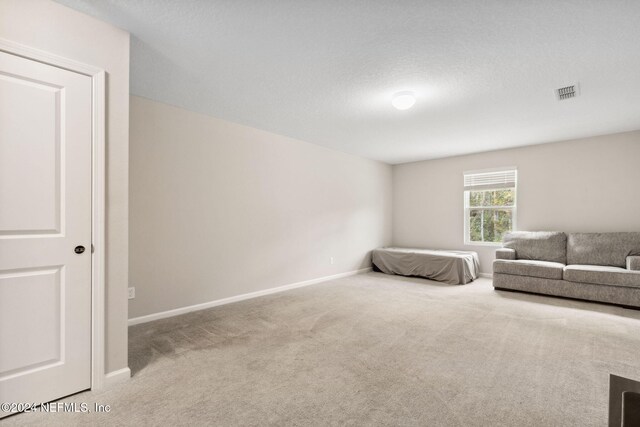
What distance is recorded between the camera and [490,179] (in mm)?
5676

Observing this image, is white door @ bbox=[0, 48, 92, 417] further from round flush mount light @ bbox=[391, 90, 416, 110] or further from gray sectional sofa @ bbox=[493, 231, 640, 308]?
gray sectional sofa @ bbox=[493, 231, 640, 308]

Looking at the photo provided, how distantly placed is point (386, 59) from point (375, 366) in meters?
2.46

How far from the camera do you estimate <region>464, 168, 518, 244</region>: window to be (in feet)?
18.0

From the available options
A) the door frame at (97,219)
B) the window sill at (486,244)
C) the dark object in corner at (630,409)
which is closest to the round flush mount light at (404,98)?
the door frame at (97,219)

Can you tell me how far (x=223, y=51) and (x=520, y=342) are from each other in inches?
141

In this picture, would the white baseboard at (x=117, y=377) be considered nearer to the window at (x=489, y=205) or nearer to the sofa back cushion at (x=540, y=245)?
the sofa back cushion at (x=540, y=245)

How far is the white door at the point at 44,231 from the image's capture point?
5.55 ft

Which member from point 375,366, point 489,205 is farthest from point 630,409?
point 489,205

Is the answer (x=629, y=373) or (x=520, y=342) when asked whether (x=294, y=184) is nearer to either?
(x=520, y=342)

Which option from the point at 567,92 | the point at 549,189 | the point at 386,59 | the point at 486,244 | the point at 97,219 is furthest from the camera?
the point at 486,244

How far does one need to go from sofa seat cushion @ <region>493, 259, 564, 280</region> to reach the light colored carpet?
1.75 feet

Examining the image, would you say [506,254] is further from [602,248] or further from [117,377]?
[117,377]

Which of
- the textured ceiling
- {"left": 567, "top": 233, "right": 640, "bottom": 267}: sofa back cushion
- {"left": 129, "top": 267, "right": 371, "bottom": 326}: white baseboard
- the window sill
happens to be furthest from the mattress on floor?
the textured ceiling

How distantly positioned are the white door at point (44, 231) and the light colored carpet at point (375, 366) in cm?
26
